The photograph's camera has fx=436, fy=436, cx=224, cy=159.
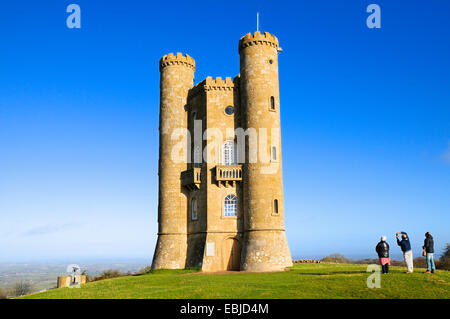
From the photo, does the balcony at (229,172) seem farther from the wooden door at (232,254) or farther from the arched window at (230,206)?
the wooden door at (232,254)

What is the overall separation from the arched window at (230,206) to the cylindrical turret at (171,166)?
15.2 ft

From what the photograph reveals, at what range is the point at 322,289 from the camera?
21.3 metres

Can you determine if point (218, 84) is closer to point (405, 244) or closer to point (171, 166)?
point (171, 166)

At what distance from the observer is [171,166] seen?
4172cm

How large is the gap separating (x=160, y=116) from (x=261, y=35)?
41.4 feet

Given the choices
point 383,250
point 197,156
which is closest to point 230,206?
point 197,156

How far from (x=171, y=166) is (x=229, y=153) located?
587 cm

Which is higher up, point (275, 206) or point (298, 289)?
point (275, 206)

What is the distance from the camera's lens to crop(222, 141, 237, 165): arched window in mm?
39969

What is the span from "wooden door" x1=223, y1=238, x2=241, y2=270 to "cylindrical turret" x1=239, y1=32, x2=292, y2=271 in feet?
4.74

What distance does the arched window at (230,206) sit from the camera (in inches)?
1528

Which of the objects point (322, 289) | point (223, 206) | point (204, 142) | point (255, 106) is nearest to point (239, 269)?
point (223, 206)
